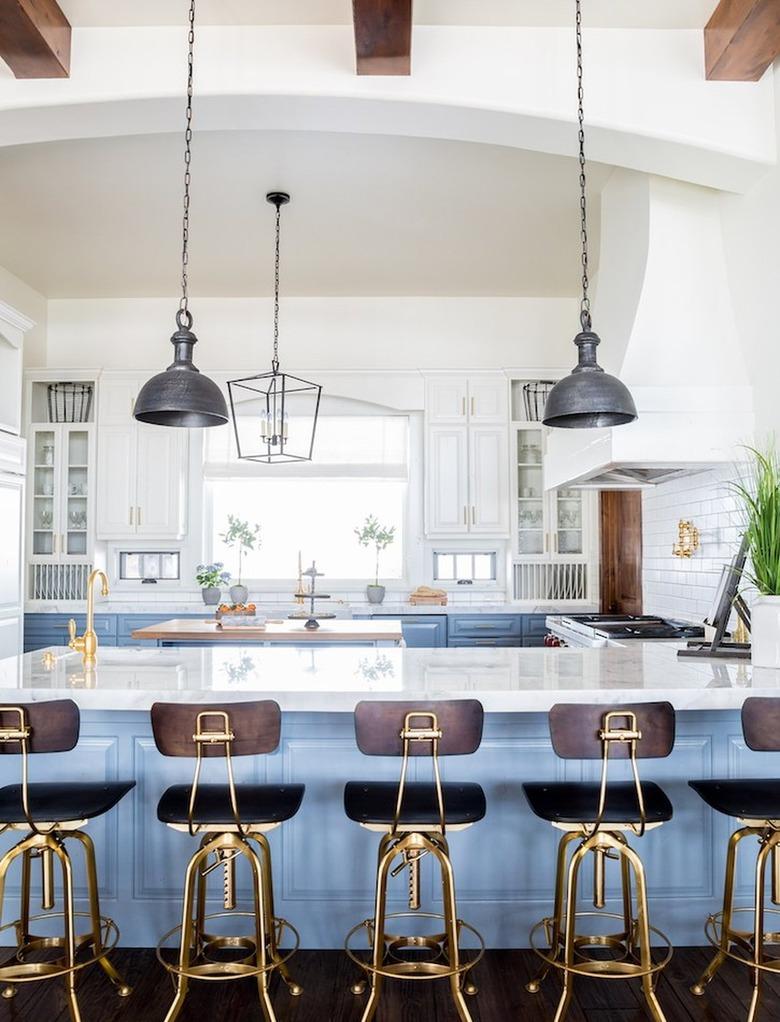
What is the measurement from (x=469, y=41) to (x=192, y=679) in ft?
8.60

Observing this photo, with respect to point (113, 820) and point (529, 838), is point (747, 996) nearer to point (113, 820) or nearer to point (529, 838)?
point (529, 838)

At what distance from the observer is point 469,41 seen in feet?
9.78

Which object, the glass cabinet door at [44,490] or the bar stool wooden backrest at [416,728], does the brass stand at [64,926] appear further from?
the glass cabinet door at [44,490]

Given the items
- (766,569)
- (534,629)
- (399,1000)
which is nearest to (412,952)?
(399,1000)

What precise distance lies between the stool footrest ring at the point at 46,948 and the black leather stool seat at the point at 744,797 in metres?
1.81

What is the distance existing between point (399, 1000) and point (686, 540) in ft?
9.02

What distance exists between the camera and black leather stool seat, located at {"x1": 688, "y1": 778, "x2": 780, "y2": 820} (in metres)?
2.12

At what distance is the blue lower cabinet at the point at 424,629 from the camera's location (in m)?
5.47

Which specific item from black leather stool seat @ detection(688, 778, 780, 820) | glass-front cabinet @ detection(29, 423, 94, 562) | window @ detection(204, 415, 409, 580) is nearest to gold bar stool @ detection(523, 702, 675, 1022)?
black leather stool seat @ detection(688, 778, 780, 820)

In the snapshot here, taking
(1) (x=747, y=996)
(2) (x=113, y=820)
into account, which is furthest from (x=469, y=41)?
(1) (x=747, y=996)

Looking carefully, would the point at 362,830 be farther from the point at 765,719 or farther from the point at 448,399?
the point at 448,399

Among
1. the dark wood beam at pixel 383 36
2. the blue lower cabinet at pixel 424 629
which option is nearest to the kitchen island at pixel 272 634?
the blue lower cabinet at pixel 424 629

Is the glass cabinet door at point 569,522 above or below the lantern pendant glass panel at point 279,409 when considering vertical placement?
below

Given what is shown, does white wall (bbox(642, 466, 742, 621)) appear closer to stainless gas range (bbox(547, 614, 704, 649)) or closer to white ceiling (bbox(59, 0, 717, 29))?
stainless gas range (bbox(547, 614, 704, 649))
